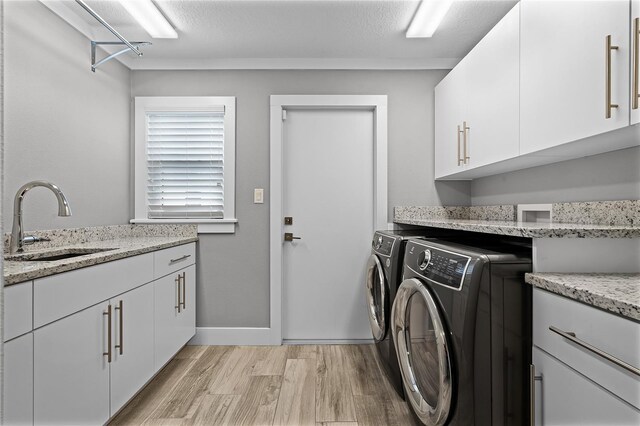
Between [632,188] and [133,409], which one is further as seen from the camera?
[133,409]

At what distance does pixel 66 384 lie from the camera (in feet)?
4.31

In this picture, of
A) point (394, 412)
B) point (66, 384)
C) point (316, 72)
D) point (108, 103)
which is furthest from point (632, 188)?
point (108, 103)

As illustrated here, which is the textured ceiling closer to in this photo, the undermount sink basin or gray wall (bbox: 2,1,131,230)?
gray wall (bbox: 2,1,131,230)

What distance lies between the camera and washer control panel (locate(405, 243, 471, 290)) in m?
1.26

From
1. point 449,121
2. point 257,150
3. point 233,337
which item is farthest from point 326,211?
point 233,337

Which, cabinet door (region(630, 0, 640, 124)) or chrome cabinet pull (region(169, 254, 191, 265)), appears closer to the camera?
cabinet door (region(630, 0, 640, 124))

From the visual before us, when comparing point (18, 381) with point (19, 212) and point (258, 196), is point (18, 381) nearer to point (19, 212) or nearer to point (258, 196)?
point (19, 212)

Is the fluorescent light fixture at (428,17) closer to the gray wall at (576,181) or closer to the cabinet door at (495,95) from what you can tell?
the cabinet door at (495,95)

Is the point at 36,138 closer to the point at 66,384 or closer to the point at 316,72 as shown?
the point at 66,384

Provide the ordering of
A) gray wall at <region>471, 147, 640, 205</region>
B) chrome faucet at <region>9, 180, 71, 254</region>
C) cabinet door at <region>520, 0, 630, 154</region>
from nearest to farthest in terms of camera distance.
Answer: cabinet door at <region>520, 0, 630, 154</region>
gray wall at <region>471, 147, 640, 205</region>
chrome faucet at <region>9, 180, 71, 254</region>

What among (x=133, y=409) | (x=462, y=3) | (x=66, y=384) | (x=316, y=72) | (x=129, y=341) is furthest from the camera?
(x=316, y=72)

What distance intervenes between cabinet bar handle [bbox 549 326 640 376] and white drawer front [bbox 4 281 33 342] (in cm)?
161

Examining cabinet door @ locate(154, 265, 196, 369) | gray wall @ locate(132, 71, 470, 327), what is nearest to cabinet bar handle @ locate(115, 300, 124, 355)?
cabinet door @ locate(154, 265, 196, 369)

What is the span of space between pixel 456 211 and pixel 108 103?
2810 millimetres
